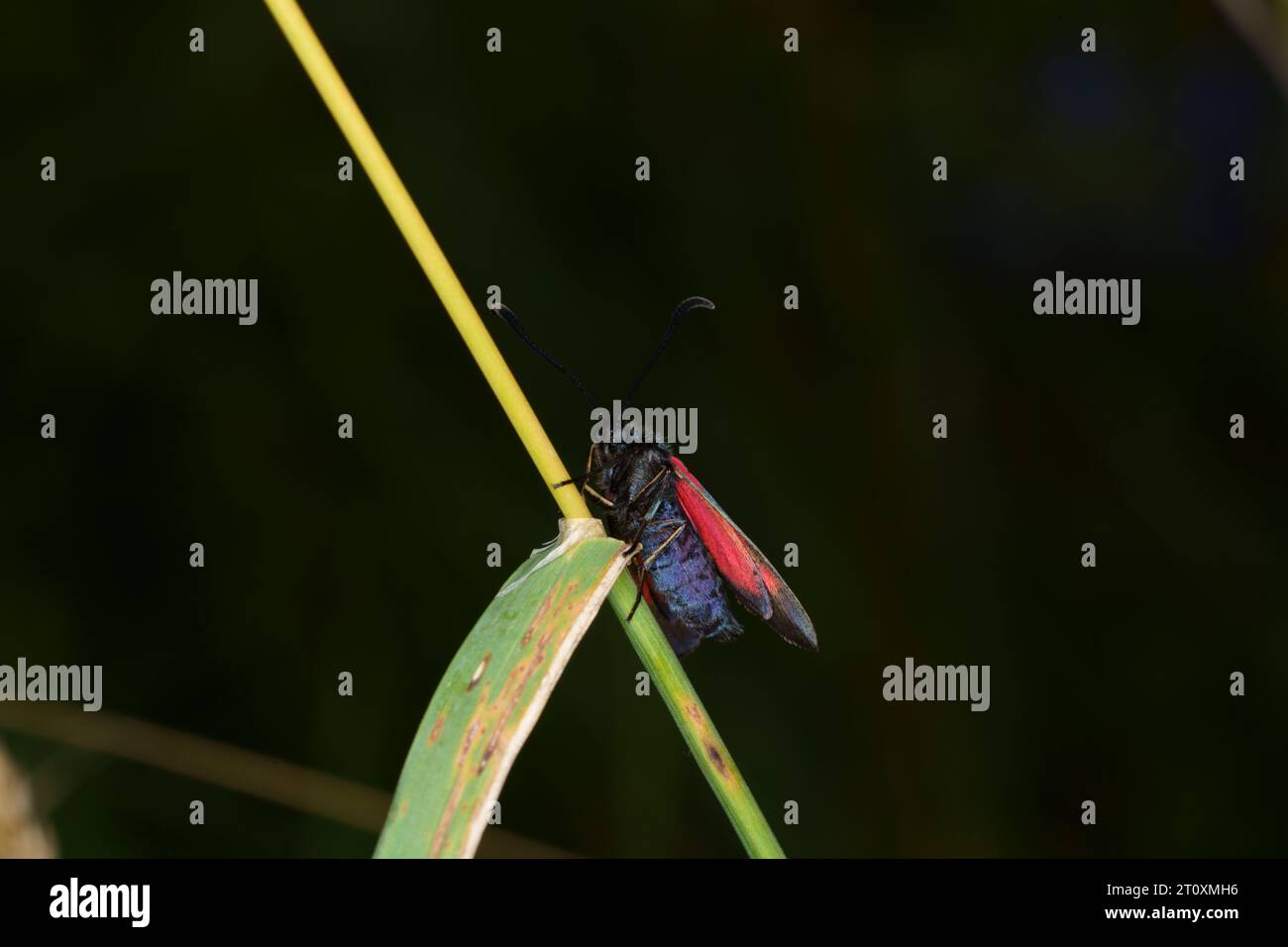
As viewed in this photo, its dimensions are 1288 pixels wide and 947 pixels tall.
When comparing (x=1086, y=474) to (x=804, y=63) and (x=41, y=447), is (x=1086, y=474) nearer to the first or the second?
(x=804, y=63)

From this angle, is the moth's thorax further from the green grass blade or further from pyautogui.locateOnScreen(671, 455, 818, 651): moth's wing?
the green grass blade

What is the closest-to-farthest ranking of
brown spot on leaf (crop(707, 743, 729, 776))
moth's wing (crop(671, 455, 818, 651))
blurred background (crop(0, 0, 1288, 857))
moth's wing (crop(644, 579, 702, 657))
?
brown spot on leaf (crop(707, 743, 729, 776)), moth's wing (crop(671, 455, 818, 651)), moth's wing (crop(644, 579, 702, 657)), blurred background (crop(0, 0, 1288, 857))

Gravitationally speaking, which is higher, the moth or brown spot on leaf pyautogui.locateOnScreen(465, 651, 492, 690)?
the moth

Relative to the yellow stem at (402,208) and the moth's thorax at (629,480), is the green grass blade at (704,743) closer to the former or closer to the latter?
the yellow stem at (402,208)

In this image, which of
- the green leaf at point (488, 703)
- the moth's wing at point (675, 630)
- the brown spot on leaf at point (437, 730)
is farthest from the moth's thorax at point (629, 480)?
the brown spot on leaf at point (437, 730)

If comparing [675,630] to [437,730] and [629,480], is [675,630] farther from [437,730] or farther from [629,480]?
[437,730]

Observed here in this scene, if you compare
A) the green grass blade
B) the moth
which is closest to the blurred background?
the moth
